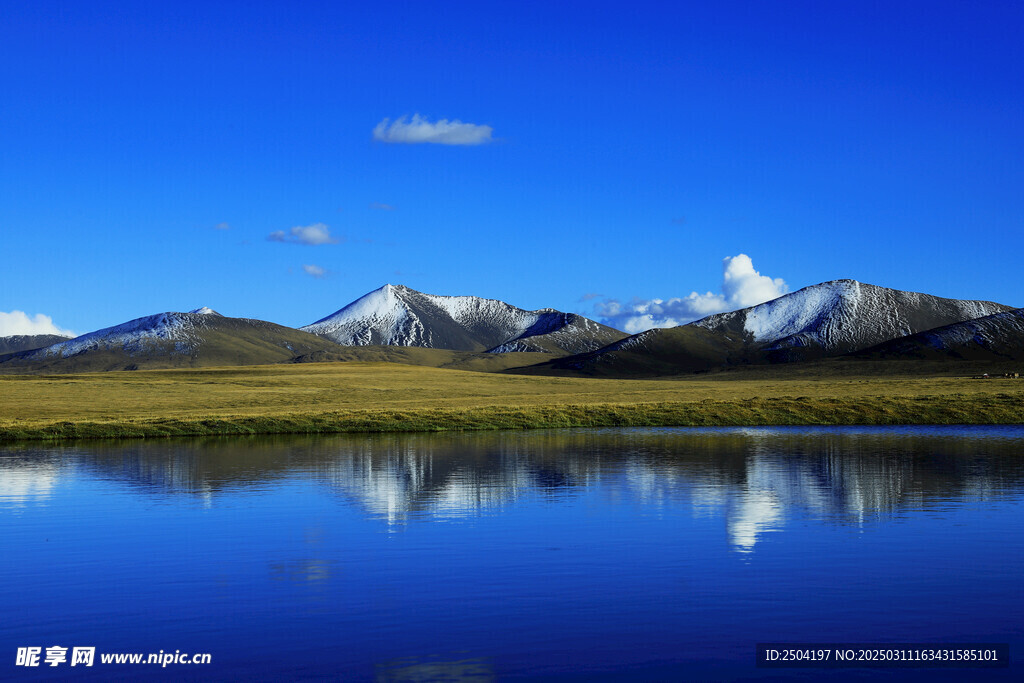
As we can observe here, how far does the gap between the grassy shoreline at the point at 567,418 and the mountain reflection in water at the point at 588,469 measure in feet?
22.3

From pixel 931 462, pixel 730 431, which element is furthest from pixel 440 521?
pixel 730 431

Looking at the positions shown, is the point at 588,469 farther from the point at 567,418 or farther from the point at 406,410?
the point at 406,410

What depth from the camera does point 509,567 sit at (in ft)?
77.0

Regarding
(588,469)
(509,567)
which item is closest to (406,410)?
(588,469)

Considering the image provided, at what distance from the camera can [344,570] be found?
76.4ft

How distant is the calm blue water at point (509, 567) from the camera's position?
16.9 m

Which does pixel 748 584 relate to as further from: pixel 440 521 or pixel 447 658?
pixel 440 521

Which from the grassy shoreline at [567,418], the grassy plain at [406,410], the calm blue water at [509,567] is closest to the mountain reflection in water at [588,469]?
the calm blue water at [509,567]

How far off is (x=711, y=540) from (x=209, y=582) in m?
13.0

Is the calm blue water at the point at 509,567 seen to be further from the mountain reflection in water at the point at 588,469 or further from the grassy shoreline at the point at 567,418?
the grassy shoreline at the point at 567,418

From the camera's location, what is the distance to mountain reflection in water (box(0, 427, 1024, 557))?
33938 millimetres

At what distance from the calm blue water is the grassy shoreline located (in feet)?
91.4

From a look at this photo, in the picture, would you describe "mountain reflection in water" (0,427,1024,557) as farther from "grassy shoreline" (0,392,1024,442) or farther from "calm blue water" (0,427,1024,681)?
"grassy shoreline" (0,392,1024,442)

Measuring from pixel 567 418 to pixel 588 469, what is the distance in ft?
117
